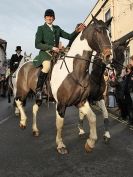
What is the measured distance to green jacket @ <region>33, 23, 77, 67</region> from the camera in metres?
9.98

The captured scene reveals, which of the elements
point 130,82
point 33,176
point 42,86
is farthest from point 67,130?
point 33,176

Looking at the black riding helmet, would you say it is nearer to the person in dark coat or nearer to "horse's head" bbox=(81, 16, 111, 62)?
"horse's head" bbox=(81, 16, 111, 62)

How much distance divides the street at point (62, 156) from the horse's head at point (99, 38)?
6.29 feet

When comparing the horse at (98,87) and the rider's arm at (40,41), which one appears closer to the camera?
the rider's arm at (40,41)

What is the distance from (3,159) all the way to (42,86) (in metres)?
2.87

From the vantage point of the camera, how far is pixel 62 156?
27.0 ft

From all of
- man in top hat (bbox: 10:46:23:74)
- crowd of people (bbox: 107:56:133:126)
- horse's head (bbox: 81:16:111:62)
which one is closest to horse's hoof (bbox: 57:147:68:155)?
horse's head (bbox: 81:16:111:62)

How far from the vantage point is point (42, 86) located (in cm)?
1041

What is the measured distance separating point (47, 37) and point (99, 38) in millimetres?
2296

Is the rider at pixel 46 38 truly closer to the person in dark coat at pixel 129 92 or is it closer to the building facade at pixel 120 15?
the person in dark coat at pixel 129 92

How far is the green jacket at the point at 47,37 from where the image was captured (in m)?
9.98

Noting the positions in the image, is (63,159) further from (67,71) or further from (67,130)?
(67,130)

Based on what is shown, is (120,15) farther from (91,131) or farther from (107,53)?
(107,53)

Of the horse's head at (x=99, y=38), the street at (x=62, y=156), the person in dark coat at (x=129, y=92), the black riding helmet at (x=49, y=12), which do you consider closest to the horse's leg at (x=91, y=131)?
the street at (x=62, y=156)
